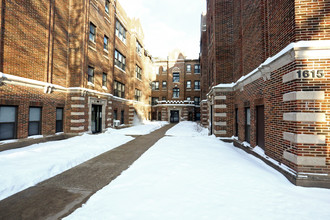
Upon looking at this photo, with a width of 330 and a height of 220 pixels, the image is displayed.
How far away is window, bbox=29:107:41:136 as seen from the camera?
385 inches

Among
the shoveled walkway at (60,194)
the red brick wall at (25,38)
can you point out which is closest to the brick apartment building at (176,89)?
the red brick wall at (25,38)

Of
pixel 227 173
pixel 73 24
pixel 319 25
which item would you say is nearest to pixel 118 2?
pixel 73 24

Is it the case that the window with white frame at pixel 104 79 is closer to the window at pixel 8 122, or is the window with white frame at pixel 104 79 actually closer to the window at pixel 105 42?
the window at pixel 105 42

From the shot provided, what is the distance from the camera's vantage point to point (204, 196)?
369 cm

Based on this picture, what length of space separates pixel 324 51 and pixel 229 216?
16.5ft

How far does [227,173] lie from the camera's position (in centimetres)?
500

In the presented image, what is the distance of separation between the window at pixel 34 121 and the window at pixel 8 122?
1055 mm

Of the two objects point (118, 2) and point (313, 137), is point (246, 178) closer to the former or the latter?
point (313, 137)

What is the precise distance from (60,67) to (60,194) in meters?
11.1

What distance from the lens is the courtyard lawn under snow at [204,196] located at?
310 centimetres

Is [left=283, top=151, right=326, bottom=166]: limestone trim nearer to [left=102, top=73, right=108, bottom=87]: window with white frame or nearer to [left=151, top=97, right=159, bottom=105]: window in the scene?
[left=102, top=73, right=108, bottom=87]: window with white frame

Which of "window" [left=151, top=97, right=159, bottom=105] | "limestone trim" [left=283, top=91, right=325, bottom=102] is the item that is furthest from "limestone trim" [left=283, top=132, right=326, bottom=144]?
→ "window" [left=151, top=97, right=159, bottom=105]

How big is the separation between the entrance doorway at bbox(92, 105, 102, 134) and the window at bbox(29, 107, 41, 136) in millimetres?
4862

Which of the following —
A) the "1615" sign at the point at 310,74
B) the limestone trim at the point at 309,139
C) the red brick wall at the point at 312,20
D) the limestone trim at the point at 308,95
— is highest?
the red brick wall at the point at 312,20
